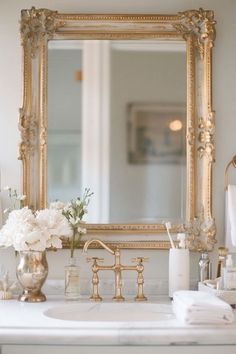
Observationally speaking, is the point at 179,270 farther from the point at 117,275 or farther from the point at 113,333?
the point at 113,333

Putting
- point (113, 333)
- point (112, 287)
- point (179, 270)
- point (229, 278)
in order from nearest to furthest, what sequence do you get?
point (113, 333) → point (229, 278) → point (179, 270) → point (112, 287)

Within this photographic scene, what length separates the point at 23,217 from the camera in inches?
93.1

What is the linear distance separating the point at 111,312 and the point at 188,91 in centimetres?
98

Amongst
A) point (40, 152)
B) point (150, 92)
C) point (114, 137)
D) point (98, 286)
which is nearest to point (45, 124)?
point (40, 152)

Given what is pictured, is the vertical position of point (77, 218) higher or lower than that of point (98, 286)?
higher

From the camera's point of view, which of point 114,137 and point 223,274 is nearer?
point 223,274

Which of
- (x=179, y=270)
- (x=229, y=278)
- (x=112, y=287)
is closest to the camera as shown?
(x=229, y=278)

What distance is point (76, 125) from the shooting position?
262 centimetres

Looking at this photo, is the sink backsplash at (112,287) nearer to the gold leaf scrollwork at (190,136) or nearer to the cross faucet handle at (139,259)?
the cross faucet handle at (139,259)

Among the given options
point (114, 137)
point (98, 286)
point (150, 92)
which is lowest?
point (98, 286)

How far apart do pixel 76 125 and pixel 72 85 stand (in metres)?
0.17

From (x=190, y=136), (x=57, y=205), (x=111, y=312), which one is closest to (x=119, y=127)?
(x=190, y=136)

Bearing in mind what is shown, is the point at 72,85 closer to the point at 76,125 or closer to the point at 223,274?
the point at 76,125

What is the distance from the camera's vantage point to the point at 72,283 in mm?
2455
